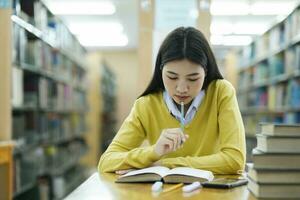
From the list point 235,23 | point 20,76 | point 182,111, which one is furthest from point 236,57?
point 182,111

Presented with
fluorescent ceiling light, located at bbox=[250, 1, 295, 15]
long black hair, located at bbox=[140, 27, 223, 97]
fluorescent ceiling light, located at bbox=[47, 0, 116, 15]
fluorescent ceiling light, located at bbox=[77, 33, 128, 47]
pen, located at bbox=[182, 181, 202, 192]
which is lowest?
pen, located at bbox=[182, 181, 202, 192]

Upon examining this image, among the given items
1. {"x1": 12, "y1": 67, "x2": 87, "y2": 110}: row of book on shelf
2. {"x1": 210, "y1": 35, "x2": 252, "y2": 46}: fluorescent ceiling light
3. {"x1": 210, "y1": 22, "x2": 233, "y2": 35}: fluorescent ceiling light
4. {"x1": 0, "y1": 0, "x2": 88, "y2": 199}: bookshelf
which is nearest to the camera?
{"x1": 0, "y1": 0, "x2": 88, "y2": 199}: bookshelf

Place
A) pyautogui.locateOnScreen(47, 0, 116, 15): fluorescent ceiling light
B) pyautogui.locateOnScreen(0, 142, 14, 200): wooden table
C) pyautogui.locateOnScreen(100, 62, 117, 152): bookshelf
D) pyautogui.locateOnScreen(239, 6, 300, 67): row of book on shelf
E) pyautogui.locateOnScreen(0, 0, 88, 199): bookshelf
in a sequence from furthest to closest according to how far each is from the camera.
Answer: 1. pyautogui.locateOnScreen(100, 62, 117, 152): bookshelf
2. pyautogui.locateOnScreen(47, 0, 116, 15): fluorescent ceiling light
3. pyautogui.locateOnScreen(239, 6, 300, 67): row of book on shelf
4. pyautogui.locateOnScreen(0, 0, 88, 199): bookshelf
5. pyautogui.locateOnScreen(0, 142, 14, 200): wooden table

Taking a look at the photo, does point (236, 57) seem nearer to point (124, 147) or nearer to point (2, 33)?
point (2, 33)

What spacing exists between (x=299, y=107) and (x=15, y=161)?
2585mm

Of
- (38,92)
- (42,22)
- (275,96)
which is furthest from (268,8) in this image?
(38,92)

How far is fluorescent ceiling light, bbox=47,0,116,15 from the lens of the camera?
256 inches

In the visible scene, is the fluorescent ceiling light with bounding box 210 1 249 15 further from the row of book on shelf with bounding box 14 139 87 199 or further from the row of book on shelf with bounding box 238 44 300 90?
the row of book on shelf with bounding box 14 139 87 199

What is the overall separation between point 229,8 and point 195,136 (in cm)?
537

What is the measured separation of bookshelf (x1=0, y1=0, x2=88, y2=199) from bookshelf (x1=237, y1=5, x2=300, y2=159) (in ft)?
6.71

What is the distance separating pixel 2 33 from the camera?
259cm

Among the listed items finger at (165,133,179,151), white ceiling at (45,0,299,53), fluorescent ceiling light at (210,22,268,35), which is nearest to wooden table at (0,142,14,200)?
finger at (165,133,179,151)

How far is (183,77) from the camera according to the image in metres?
1.38

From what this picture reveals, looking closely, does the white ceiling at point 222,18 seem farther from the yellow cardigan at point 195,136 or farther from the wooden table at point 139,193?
the wooden table at point 139,193
